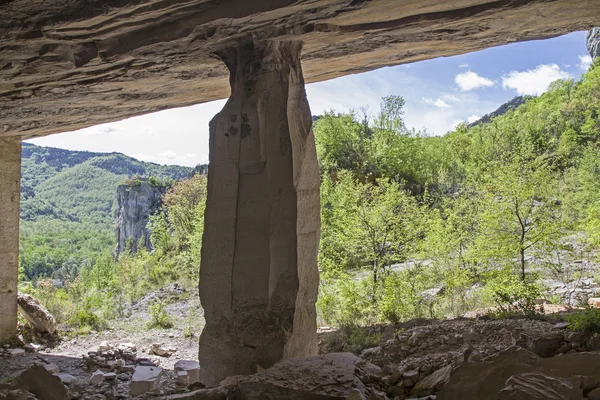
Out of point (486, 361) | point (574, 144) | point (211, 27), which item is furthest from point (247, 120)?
point (574, 144)

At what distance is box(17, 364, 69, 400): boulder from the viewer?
12.3 feet

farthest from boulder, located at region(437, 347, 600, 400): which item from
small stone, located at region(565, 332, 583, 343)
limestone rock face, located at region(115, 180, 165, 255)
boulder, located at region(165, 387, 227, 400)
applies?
limestone rock face, located at region(115, 180, 165, 255)

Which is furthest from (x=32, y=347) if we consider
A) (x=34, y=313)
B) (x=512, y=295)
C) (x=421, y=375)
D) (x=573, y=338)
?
(x=512, y=295)

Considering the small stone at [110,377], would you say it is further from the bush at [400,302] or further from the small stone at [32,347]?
the bush at [400,302]

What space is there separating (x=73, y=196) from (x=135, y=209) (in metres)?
21.8

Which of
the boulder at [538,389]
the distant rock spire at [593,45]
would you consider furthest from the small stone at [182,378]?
the distant rock spire at [593,45]

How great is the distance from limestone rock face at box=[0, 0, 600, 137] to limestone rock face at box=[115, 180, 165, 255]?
31.3m

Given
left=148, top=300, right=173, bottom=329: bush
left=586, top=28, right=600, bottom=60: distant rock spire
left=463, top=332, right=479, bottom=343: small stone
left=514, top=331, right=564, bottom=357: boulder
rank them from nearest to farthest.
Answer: left=514, top=331, right=564, bottom=357: boulder < left=463, top=332, right=479, bottom=343: small stone < left=148, top=300, right=173, bottom=329: bush < left=586, top=28, right=600, bottom=60: distant rock spire

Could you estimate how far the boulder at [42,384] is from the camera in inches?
148

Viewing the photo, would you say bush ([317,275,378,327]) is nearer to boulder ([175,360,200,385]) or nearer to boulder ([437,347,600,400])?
boulder ([175,360,200,385])

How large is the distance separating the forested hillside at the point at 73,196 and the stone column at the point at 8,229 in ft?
114

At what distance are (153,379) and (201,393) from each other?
2.22m

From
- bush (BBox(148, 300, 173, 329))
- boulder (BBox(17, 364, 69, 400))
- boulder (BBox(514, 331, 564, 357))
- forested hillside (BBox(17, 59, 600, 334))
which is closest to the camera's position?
boulder (BBox(514, 331, 564, 357))

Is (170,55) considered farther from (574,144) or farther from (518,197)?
(574,144)
